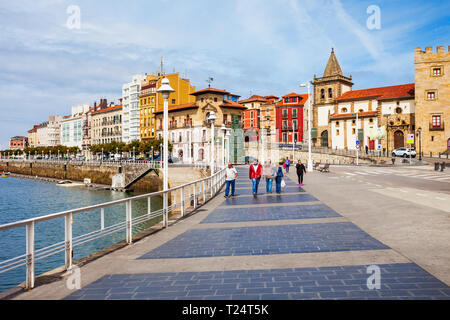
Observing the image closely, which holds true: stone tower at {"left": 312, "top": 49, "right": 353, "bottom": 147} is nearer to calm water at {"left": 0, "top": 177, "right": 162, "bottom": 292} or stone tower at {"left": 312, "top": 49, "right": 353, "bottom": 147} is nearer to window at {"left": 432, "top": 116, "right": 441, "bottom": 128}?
window at {"left": 432, "top": 116, "right": 441, "bottom": 128}

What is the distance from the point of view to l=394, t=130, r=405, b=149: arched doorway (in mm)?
62125

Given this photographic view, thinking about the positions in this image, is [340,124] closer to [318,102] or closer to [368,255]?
[318,102]

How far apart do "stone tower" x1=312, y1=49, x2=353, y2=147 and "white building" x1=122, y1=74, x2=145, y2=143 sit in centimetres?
4110

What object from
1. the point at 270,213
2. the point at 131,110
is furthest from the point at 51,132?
the point at 270,213

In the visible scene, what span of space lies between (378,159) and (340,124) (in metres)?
20.5

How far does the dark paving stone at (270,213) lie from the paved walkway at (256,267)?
109 centimetres

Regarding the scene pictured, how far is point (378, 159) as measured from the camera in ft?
170

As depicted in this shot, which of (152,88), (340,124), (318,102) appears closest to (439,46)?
(340,124)

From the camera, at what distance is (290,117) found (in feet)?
254

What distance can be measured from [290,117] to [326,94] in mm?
9095

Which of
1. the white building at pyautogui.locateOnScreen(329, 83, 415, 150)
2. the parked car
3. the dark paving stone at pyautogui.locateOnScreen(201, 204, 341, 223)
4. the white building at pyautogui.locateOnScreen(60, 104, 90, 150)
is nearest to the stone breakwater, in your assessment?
the white building at pyautogui.locateOnScreen(60, 104, 90, 150)

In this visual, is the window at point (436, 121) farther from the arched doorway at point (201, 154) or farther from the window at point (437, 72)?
the arched doorway at point (201, 154)
